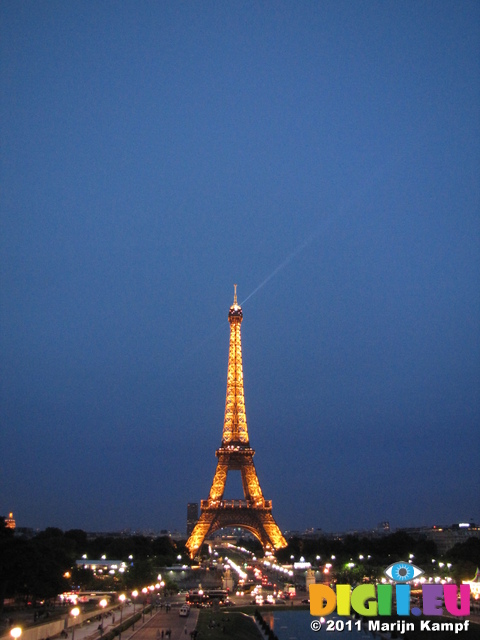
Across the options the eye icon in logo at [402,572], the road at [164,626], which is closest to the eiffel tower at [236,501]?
the road at [164,626]

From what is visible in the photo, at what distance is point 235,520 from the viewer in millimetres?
110250

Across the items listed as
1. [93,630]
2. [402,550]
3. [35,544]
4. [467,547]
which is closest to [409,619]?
[93,630]

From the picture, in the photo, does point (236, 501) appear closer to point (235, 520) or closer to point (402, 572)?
point (235, 520)

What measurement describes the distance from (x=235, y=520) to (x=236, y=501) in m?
3.95

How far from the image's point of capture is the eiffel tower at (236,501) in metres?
110

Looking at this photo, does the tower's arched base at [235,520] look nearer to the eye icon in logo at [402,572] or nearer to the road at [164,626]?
the road at [164,626]

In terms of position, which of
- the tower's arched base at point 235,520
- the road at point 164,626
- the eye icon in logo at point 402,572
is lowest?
the road at point 164,626

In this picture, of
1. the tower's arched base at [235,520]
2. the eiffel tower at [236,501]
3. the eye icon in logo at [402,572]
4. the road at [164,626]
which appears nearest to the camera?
the road at [164,626]

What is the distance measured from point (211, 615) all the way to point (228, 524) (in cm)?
5784

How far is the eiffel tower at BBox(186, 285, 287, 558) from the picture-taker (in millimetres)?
110000

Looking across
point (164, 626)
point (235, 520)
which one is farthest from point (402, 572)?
point (235, 520)

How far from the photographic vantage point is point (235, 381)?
118m

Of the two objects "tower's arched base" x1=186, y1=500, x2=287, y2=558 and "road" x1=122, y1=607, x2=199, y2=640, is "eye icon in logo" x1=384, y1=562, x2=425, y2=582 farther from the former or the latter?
"tower's arched base" x1=186, y1=500, x2=287, y2=558

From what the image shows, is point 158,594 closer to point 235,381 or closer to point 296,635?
point 296,635
